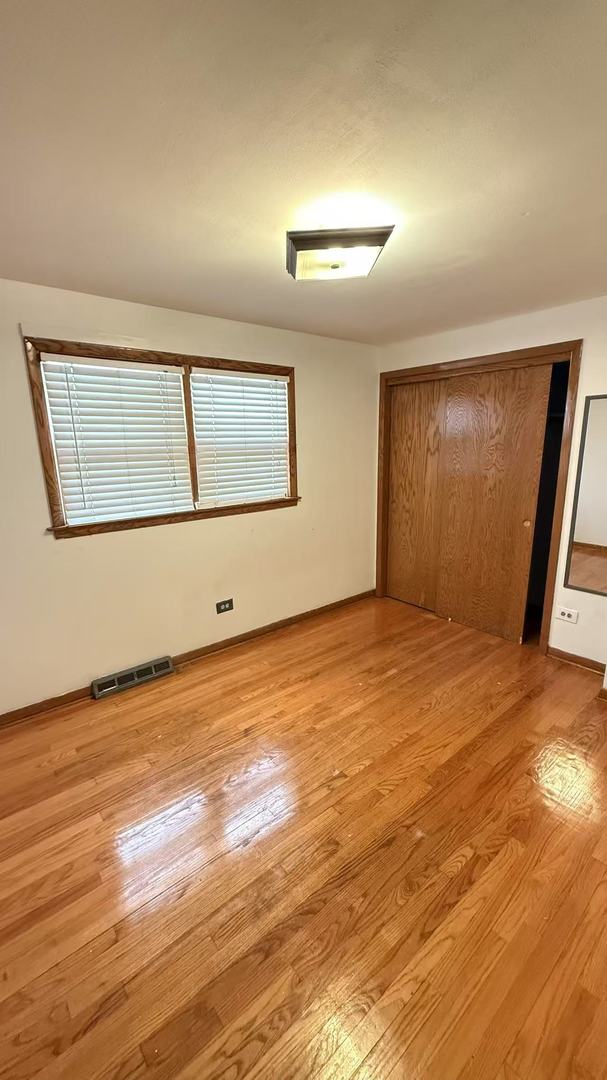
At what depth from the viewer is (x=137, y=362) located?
252cm

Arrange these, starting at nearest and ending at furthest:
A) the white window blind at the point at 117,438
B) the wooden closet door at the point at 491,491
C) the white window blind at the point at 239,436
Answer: the white window blind at the point at 117,438
the white window blind at the point at 239,436
the wooden closet door at the point at 491,491

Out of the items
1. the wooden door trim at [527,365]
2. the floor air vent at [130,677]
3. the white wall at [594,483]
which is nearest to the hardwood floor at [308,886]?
the floor air vent at [130,677]

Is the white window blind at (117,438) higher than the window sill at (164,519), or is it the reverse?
the white window blind at (117,438)

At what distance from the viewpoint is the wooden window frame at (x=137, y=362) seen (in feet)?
7.36

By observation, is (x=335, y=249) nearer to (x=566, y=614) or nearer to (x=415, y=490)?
(x=415, y=490)

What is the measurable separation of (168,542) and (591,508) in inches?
110

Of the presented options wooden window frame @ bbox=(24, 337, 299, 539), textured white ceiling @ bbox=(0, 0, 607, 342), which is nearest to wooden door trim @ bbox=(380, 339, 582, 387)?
textured white ceiling @ bbox=(0, 0, 607, 342)

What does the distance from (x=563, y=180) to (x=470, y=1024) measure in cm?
252

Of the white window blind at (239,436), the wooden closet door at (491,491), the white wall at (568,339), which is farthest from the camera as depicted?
the wooden closet door at (491,491)

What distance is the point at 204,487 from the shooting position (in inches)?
115

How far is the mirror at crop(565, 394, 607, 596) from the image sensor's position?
104 inches

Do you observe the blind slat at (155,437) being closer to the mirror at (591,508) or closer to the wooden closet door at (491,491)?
the wooden closet door at (491,491)

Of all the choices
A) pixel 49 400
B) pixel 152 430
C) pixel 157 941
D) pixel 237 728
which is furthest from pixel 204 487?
pixel 157 941

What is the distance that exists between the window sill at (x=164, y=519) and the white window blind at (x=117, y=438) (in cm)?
4
